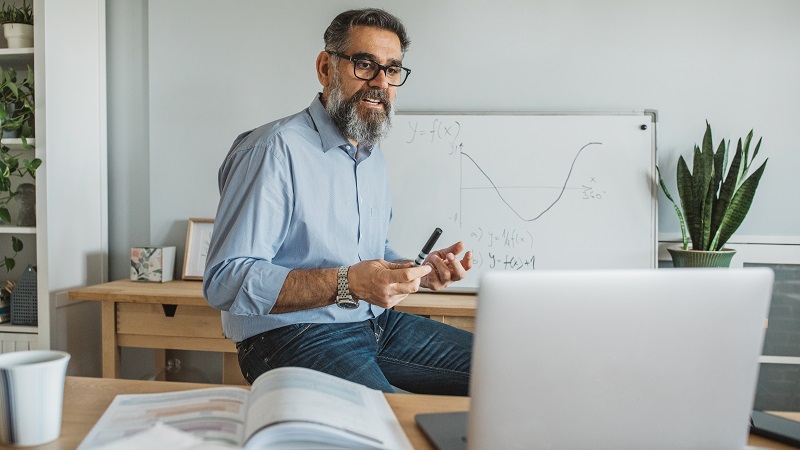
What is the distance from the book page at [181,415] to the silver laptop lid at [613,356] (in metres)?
0.33

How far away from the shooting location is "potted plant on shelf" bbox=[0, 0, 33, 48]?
8.21 ft

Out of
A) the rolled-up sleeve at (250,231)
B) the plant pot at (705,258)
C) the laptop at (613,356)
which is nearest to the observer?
the laptop at (613,356)

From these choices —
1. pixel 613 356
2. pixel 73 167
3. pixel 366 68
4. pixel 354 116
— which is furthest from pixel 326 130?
pixel 73 167

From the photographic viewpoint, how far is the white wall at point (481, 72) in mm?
2557

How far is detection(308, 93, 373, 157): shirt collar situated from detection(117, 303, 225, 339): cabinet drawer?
94 cm

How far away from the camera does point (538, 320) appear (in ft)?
2.43

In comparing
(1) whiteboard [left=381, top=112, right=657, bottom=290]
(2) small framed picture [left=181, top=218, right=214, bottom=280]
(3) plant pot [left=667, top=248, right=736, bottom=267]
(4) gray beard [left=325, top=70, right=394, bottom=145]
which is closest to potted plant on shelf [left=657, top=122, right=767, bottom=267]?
(3) plant pot [left=667, top=248, right=736, bottom=267]

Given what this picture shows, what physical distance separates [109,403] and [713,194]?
7.08ft

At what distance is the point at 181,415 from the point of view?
2.90 ft

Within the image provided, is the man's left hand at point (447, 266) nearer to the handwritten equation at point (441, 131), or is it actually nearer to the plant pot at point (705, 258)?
the handwritten equation at point (441, 131)

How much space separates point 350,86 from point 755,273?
1.22 metres

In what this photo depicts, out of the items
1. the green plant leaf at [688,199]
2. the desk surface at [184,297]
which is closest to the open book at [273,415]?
the desk surface at [184,297]

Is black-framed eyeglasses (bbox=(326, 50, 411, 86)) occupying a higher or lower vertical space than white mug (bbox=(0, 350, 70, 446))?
higher

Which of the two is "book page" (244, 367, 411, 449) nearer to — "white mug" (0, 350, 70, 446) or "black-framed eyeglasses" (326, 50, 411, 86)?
"white mug" (0, 350, 70, 446)
